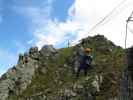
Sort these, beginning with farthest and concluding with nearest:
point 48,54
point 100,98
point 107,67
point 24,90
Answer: point 48,54, point 24,90, point 107,67, point 100,98

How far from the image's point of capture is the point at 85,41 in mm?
79750

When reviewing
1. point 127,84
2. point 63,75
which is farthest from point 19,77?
point 127,84

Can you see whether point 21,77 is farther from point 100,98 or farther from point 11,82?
point 100,98

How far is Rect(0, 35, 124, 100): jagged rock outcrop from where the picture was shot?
183 ft

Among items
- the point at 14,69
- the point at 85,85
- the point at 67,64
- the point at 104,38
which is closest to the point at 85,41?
the point at 104,38

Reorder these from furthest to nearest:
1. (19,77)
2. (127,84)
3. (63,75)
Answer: (19,77) → (63,75) → (127,84)

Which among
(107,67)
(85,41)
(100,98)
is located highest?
(85,41)

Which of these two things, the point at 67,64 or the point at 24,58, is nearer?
the point at 67,64

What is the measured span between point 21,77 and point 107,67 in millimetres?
16722

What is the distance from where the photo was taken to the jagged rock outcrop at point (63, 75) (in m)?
55.9

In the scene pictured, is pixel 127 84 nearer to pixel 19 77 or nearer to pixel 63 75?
pixel 63 75

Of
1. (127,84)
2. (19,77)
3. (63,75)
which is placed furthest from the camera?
(19,77)

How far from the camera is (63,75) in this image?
6662 cm

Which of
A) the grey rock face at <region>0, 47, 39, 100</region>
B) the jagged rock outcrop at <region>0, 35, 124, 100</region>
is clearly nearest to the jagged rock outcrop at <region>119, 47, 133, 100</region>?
the jagged rock outcrop at <region>0, 35, 124, 100</region>
